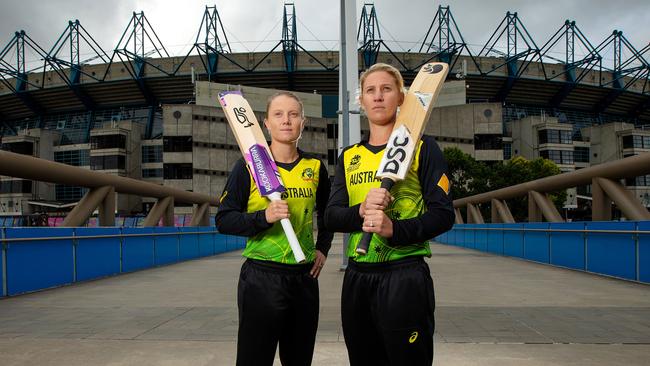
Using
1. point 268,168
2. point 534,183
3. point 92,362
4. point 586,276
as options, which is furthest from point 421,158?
point 534,183

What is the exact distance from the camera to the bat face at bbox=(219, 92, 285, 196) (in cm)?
313

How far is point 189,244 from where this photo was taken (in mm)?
20109

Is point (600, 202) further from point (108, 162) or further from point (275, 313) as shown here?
point (108, 162)

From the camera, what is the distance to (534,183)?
18766 mm

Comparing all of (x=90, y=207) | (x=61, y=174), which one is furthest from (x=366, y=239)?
(x=90, y=207)

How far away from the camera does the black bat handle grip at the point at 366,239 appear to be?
8.22ft

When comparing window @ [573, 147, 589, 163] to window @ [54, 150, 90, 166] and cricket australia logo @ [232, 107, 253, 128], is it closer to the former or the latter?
window @ [54, 150, 90, 166]

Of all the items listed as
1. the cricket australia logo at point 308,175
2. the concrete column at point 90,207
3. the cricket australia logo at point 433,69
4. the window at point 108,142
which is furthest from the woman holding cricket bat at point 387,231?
the window at point 108,142

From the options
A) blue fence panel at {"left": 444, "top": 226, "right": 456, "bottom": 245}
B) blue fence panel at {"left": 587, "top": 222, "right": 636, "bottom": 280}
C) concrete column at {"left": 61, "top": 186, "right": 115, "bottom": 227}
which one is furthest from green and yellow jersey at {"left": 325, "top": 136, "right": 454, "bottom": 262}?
blue fence panel at {"left": 444, "top": 226, "right": 456, "bottom": 245}

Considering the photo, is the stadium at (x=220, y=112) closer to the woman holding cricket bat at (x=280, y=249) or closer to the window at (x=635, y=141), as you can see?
the window at (x=635, y=141)

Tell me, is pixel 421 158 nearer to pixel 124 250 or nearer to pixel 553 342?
pixel 553 342

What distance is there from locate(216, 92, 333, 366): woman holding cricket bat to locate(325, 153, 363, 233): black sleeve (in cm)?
31

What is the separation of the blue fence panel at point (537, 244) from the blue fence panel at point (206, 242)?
12.5 meters

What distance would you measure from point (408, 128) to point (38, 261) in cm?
1004
